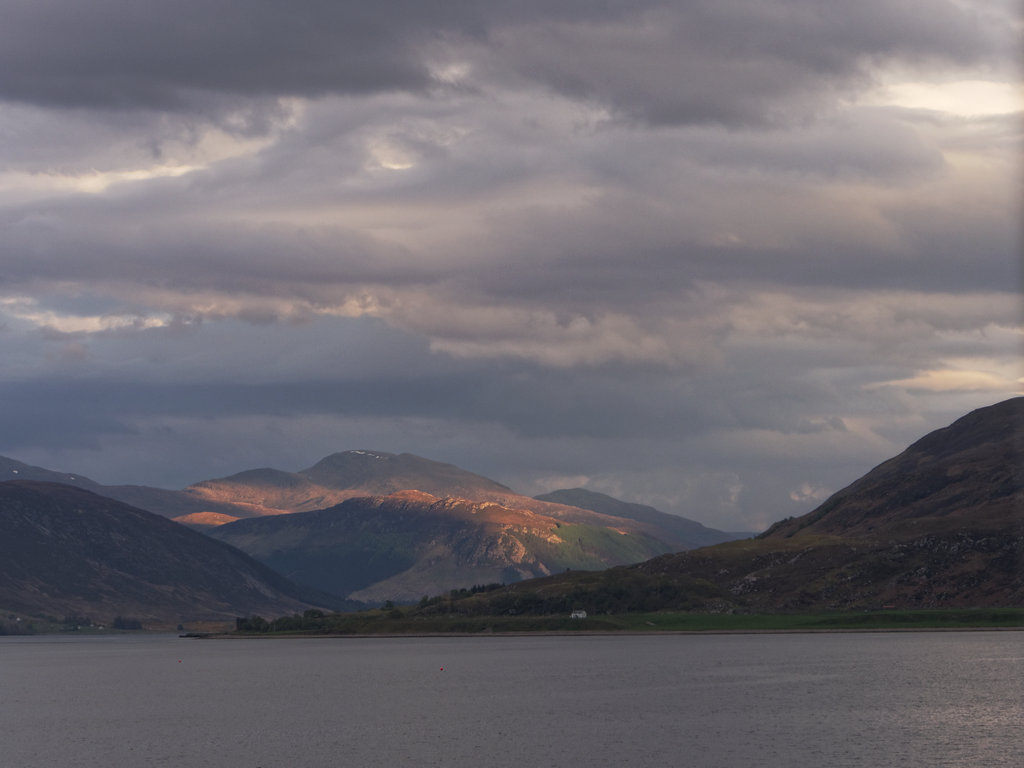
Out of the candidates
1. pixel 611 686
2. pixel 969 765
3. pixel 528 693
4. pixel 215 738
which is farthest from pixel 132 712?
pixel 969 765

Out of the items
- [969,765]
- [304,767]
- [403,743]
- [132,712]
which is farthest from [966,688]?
[132,712]

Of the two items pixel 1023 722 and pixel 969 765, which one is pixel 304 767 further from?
pixel 1023 722

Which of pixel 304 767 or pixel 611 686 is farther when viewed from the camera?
pixel 611 686

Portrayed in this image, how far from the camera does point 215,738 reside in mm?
142000

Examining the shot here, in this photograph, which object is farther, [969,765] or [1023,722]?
[1023,722]

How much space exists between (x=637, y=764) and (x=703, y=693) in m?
68.2

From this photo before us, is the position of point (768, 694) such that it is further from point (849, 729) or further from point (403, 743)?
point (403, 743)

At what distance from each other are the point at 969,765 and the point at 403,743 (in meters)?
57.5

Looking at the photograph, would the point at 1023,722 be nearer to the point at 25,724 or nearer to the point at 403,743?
the point at 403,743

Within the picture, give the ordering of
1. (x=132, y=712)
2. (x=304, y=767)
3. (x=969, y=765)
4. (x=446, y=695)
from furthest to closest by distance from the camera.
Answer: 1. (x=446, y=695)
2. (x=132, y=712)
3. (x=304, y=767)
4. (x=969, y=765)

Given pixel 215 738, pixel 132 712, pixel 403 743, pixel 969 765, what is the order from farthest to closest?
pixel 132 712 < pixel 215 738 < pixel 403 743 < pixel 969 765

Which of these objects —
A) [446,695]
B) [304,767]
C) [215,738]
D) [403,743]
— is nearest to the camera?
[304,767]

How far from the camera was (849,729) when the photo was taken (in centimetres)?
13300

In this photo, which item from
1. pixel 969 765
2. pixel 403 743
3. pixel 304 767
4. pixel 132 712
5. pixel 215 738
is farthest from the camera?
pixel 132 712
